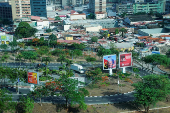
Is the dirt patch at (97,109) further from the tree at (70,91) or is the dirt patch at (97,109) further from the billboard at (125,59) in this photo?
the billboard at (125,59)

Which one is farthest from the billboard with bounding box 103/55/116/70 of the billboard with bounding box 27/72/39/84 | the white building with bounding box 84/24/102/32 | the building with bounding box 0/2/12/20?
the building with bounding box 0/2/12/20

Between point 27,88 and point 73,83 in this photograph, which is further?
point 27,88

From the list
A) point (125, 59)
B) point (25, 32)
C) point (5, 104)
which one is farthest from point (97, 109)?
point (25, 32)

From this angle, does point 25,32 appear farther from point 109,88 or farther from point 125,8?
point 125,8

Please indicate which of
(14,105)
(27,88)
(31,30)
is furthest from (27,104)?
(31,30)

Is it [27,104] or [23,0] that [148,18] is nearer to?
[23,0]

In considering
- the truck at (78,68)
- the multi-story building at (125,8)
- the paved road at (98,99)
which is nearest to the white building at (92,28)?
the truck at (78,68)
